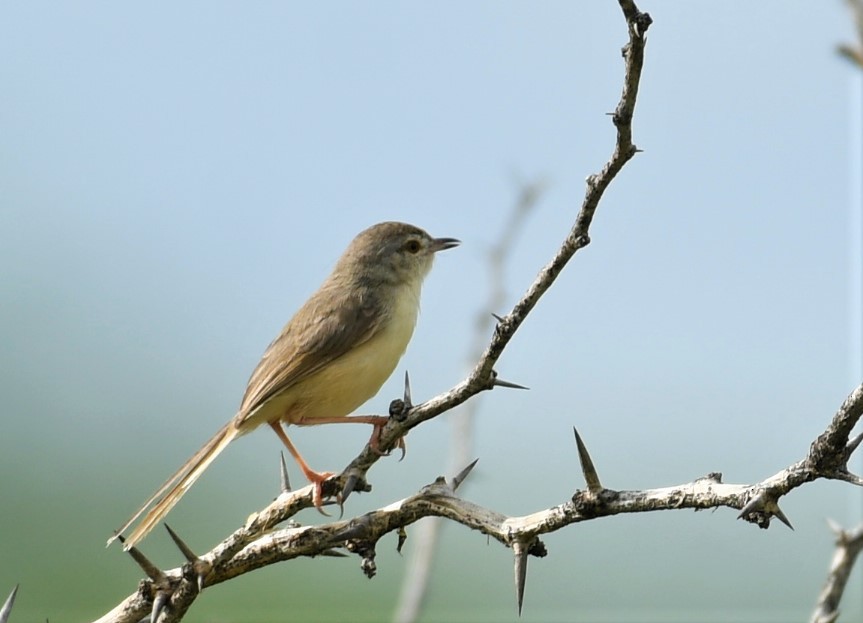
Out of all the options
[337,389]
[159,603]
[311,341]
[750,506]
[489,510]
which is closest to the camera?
[750,506]

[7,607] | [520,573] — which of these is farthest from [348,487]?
[7,607]

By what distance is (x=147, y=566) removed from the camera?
3.15 metres

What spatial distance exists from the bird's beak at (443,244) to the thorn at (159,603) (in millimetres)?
3834

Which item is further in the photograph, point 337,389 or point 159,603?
point 337,389

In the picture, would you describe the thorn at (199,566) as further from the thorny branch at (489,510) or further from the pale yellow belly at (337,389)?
the pale yellow belly at (337,389)

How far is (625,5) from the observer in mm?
2072

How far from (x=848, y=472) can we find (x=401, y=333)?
3.69 m

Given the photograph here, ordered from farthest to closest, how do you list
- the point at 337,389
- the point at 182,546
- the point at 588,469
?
the point at 337,389, the point at 182,546, the point at 588,469

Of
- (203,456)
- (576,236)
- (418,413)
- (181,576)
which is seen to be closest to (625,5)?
(576,236)

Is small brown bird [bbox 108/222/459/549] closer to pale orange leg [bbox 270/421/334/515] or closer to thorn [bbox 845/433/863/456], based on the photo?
pale orange leg [bbox 270/421/334/515]

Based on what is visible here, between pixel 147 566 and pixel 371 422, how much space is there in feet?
4.18

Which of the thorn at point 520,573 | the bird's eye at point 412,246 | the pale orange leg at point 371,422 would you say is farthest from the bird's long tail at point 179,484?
the bird's eye at point 412,246

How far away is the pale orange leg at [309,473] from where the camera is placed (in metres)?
3.71

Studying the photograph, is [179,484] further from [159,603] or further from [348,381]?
[159,603]
